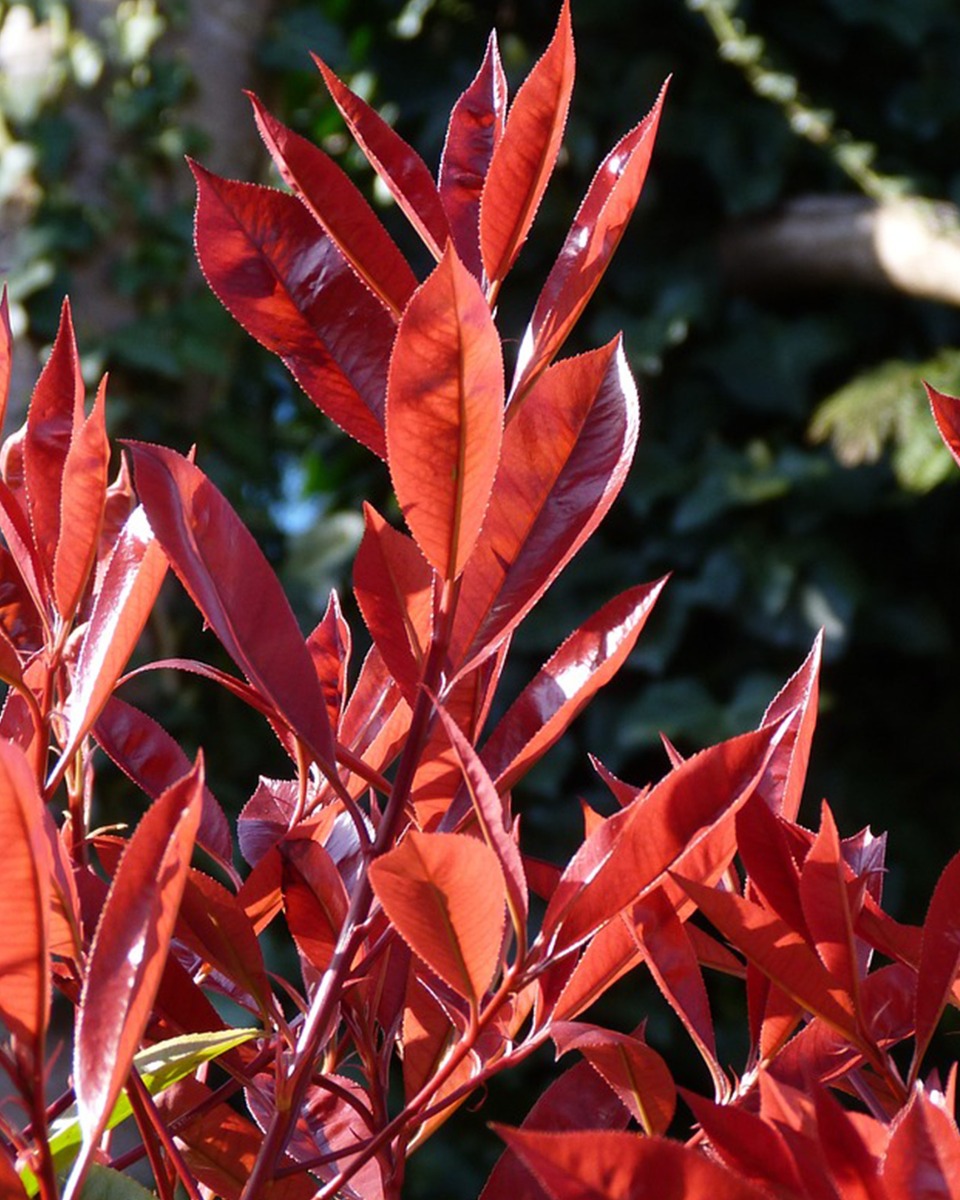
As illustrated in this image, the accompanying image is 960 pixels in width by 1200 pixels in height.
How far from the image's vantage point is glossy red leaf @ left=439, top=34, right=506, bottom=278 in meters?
0.35

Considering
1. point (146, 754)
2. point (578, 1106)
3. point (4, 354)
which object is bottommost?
point (578, 1106)

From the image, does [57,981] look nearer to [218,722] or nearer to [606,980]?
[606,980]

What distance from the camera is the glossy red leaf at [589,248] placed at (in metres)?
0.30

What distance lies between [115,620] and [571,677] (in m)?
0.10

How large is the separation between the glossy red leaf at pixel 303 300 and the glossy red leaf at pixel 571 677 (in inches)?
2.4

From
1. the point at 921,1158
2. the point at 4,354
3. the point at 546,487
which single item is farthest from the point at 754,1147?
the point at 4,354

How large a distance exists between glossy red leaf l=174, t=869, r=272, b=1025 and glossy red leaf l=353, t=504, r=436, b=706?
0.06 metres

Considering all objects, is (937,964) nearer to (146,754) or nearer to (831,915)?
(831,915)

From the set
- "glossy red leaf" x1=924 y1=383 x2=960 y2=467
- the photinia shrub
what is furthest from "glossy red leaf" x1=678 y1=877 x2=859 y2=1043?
"glossy red leaf" x1=924 y1=383 x2=960 y2=467

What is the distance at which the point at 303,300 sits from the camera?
12.9 inches

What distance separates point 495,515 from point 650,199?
2.12m

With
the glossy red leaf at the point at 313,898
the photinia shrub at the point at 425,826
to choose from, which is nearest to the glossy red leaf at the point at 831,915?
the photinia shrub at the point at 425,826

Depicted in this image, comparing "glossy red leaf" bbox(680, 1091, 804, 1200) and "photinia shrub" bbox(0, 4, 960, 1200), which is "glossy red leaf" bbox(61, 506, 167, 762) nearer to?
"photinia shrub" bbox(0, 4, 960, 1200)

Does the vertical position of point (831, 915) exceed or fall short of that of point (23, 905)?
it falls short
